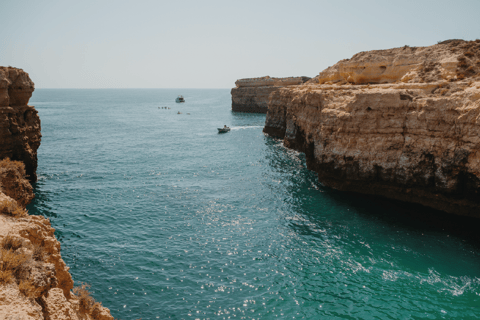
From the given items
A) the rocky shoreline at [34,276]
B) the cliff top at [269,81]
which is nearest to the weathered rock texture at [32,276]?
the rocky shoreline at [34,276]

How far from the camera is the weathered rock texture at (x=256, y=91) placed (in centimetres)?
10588

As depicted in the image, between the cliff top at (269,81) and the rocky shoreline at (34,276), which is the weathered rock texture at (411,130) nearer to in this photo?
the rocky shoreline at (34,276)

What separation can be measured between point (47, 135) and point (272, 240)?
62264mm

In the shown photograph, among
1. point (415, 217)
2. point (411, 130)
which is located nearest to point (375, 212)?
point (415, 217)

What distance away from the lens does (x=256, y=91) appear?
109688 millimetres

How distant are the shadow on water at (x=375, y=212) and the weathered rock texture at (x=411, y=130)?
2.85 ft

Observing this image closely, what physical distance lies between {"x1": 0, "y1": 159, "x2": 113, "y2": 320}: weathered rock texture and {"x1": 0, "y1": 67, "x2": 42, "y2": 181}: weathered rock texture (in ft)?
80.4

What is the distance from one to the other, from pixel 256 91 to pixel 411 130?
85778 millimetres

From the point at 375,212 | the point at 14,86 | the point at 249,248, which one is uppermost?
the point at 14,86

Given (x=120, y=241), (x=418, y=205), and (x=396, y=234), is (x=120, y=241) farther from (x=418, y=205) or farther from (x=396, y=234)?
(x=418, y=205)

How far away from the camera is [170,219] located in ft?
89.1

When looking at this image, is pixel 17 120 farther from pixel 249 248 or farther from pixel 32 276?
pixel 32 276

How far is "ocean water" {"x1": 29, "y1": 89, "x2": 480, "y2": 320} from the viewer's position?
1681 cm

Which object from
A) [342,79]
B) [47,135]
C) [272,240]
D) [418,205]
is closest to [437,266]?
[418,205]
